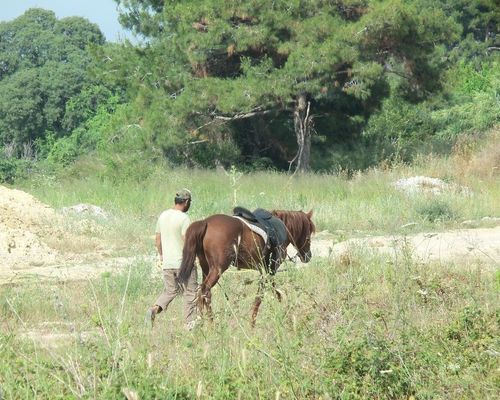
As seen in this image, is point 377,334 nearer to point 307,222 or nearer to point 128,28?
point 307,222

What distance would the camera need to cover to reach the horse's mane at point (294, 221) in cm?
1148

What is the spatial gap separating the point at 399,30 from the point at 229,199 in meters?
7.65

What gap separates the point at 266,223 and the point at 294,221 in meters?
0.95

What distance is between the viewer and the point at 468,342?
707 centimetres

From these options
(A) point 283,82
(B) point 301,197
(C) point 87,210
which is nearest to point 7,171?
(A) point 283,82

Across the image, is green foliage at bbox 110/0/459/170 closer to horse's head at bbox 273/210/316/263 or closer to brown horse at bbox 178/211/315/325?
horse's head at bbox 273/210/316/263

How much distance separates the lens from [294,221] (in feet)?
38.0

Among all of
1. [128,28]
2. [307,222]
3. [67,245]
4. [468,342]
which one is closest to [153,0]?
[128,28]

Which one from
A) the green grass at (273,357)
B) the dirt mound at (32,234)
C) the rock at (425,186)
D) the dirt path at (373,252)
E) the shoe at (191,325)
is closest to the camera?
the green grass at (273,357)

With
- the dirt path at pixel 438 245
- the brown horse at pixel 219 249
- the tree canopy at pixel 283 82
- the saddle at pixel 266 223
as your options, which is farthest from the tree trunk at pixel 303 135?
the brown horse at pixel 219 249

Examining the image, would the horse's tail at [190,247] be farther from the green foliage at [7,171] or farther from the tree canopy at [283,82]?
the green foliage at [7,171]

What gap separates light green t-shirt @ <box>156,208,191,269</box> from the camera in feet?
33.1

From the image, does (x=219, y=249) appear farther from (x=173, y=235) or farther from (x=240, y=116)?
(x=240, y=116)

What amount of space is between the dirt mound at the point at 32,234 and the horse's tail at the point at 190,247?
6.77m
